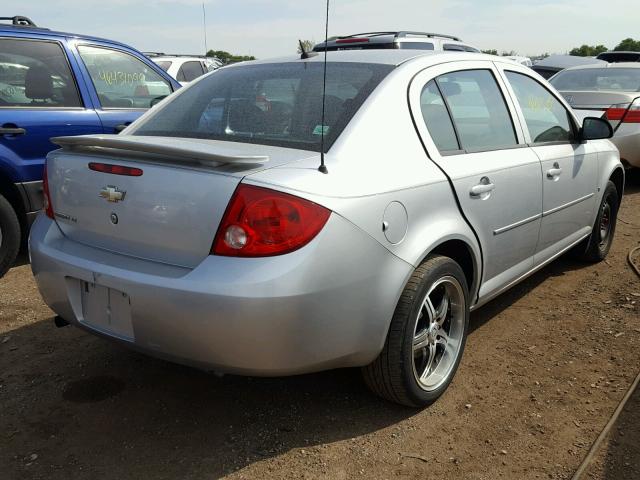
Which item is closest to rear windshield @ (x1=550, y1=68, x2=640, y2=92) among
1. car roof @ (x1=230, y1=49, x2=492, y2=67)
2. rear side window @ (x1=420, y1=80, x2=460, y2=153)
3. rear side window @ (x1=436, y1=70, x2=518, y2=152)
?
rear side window @ (x1=436, y1=70, x2=518, y2=152)

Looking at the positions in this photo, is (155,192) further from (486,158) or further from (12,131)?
(12,131)

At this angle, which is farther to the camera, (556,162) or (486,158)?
(556,162)

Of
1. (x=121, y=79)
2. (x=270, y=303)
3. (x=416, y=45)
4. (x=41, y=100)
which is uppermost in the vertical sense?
(x=416, y=45)

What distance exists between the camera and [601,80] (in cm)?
805

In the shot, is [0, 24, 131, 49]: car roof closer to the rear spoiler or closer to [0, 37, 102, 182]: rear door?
[0, 37, 102, 182]: rear door

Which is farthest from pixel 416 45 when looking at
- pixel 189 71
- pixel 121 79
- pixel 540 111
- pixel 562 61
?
A: pixel 562 61

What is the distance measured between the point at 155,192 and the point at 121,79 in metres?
3.39

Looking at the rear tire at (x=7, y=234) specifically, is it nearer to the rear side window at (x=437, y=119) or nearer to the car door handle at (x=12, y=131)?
the car door handle at (x=12, y=131)

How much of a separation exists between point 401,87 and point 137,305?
4.78 ft

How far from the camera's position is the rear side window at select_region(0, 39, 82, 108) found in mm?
4422

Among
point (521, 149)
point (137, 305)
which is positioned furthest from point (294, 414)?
point (521, 149)

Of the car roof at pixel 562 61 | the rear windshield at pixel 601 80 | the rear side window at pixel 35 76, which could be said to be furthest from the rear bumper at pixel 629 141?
the car roof at pixel 562 61

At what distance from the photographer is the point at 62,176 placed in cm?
261

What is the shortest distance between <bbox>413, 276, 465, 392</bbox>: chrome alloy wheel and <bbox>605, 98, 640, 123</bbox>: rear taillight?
5.41 m
